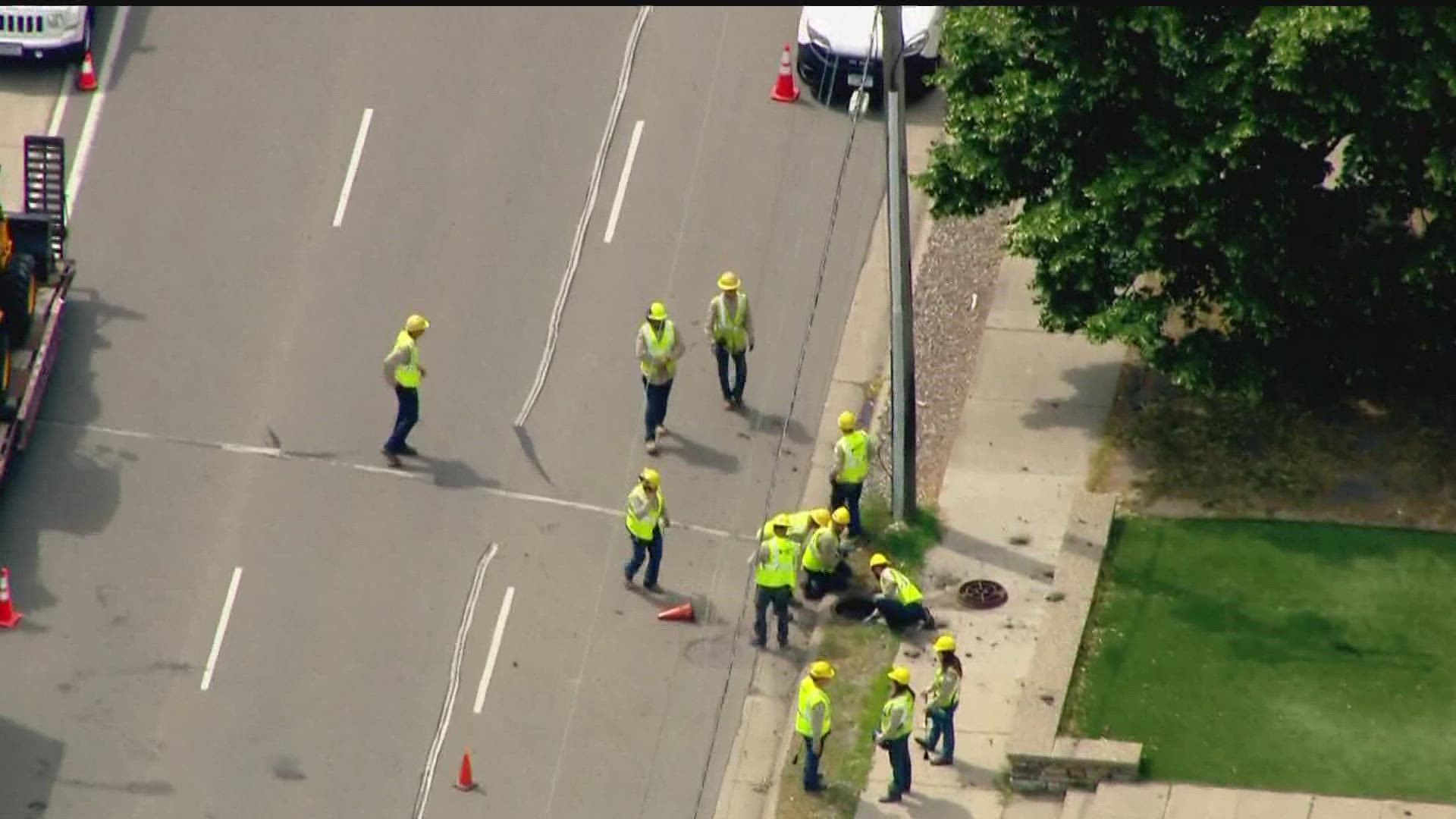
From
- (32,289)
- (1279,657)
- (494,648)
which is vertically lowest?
(494,648)

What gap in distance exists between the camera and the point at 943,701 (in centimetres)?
3275

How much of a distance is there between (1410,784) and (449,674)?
863 centimetres

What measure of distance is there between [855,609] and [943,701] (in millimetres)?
2558

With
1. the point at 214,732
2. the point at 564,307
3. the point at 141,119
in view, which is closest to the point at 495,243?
the point at 564,307

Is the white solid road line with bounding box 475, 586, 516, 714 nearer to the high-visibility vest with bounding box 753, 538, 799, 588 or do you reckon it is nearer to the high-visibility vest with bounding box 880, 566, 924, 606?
the high-visibility vest with bounding box 753, 538, 799, 588

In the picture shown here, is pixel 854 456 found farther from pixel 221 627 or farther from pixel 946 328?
pixel 221 627

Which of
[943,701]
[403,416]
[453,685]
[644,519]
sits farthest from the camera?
[403,416]

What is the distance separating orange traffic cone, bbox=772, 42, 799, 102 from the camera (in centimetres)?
4075

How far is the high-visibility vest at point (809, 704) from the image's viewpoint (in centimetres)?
3238

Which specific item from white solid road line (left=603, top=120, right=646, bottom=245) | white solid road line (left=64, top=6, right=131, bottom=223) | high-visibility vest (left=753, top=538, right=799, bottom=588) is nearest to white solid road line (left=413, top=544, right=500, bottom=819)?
high-visibility vest (left=753, top=538, right=799, bottom=588)

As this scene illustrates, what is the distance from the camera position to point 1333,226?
35188 millimetres

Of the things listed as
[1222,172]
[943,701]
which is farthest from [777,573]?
[1222,172]

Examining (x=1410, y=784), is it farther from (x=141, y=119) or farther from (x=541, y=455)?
(x=141, y=119)

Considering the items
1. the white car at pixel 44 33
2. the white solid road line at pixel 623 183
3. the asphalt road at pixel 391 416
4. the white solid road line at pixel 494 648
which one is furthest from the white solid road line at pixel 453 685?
the white car at pixel 44 33
